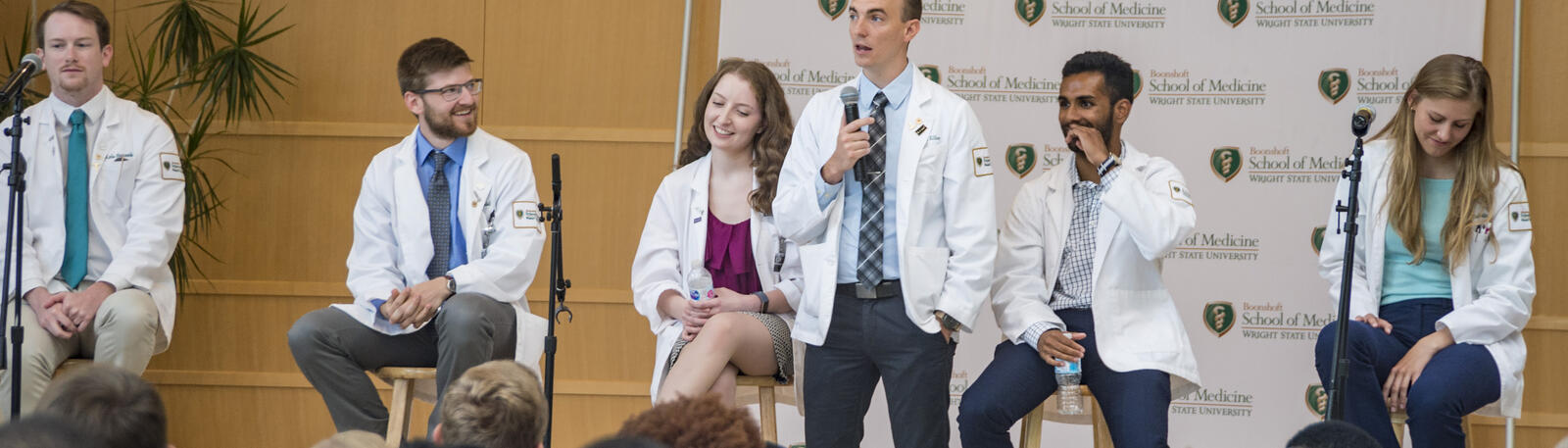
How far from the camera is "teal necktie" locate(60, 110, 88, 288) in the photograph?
379cm

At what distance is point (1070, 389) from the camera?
3293mm

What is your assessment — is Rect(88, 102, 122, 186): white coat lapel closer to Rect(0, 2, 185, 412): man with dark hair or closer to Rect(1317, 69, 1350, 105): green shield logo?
Rect(0, 2, 185, 412): man with dark hair

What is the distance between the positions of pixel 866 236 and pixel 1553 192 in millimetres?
2812

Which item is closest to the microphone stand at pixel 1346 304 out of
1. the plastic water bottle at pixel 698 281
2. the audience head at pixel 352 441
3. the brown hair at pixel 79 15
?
the plastic water bottle at pixel 698 281

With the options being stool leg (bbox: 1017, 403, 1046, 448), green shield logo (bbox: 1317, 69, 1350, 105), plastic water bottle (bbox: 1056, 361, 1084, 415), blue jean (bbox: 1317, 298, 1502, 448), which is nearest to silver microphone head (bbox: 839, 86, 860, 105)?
plastic water bottle (bbox: 1056, 361, 1084, 415)

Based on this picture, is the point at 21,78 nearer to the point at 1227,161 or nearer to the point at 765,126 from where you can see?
the point at 765,126

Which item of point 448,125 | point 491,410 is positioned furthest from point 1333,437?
point 448,125

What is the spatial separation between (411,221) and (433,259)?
13 centimetres

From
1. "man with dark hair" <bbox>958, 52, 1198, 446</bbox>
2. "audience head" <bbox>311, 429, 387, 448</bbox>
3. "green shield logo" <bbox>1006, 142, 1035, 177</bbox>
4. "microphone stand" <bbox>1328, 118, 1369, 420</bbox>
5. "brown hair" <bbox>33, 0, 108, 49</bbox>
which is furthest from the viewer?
"green shield logo" <bbox>1006, 142, 1035, 177</bbox>

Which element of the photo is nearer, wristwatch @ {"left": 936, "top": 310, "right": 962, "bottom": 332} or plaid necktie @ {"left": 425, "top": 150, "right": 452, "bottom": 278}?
wristwatch @ {"left": 936, "top": 310, "right": 962, "bottom": 332}

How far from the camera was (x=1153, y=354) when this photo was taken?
3293 millimetres

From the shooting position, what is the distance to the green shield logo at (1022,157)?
15.3 ft

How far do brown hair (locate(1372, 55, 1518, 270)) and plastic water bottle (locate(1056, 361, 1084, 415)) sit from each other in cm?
102

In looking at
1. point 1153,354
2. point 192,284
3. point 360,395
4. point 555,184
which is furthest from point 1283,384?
point 192,284
